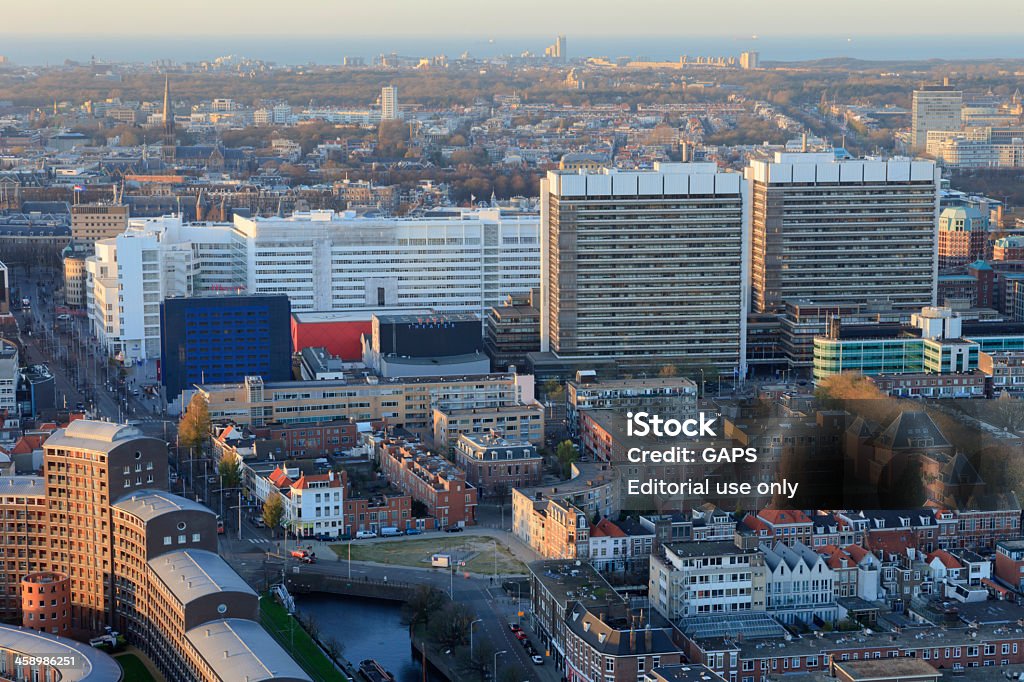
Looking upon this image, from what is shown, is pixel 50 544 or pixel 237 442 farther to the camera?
pixel 237 442

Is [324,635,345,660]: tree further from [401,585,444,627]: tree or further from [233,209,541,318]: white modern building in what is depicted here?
[233,209,541,318]: white modern building

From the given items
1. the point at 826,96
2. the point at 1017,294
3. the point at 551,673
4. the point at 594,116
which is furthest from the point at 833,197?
the point at 826,96

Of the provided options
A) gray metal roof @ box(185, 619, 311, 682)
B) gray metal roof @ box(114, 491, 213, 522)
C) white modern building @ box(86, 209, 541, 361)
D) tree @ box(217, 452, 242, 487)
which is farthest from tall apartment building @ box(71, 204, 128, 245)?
gray metal roof @ box(185, 619, 311, 682)

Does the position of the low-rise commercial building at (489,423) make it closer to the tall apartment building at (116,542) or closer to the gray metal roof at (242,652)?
the tall apartment building at (116,542)

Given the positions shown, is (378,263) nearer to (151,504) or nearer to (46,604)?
(151,504)

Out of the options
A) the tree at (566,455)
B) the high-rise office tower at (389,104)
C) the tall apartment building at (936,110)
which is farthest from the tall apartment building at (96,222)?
the high-rise office tower at (389,104)

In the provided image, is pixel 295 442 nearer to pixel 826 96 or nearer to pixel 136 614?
pixel 136 614
